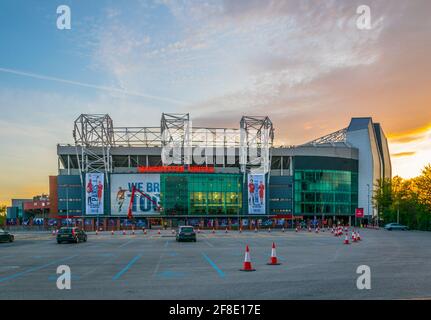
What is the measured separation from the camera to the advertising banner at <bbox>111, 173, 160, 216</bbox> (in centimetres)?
9750

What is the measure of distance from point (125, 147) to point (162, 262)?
87.4m

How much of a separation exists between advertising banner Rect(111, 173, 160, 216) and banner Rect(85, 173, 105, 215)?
2599 millimetres

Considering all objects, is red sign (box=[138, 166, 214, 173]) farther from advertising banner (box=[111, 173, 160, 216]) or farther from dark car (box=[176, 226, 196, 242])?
dark car (box=[176, 226, 196, 242])

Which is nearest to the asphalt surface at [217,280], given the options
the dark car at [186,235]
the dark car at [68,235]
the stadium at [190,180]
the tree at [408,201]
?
the dark car at [68,235]

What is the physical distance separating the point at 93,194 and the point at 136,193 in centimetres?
925

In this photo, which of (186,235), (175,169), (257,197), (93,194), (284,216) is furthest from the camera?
(284,216)

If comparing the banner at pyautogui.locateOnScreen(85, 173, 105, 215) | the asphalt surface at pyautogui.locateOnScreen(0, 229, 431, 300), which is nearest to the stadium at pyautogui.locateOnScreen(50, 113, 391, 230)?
the banner at pyautogui.locateOnScreen(85, 173, 105, 215)

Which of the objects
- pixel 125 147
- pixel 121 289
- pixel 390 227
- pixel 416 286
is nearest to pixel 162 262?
pixel 121 289

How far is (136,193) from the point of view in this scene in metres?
98.2

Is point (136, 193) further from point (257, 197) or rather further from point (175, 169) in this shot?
point (257, 197)

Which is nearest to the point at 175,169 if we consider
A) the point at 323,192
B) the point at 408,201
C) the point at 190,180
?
the point at 190,180
